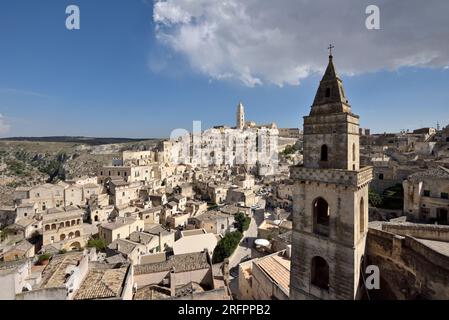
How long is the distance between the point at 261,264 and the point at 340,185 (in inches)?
349

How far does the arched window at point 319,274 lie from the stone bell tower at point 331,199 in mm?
51

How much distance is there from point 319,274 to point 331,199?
381 centimetres

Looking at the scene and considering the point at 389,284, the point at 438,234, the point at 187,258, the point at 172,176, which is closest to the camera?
the point at 389,284

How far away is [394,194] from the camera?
29.2 meters

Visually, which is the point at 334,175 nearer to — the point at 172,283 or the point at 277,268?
the point at 277,268

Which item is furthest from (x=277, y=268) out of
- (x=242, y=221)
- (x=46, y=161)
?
(x=46, y=161)

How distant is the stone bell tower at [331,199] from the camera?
8.30 meters


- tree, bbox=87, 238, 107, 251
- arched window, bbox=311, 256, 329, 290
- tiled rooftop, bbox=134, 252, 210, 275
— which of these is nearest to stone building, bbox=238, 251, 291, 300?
arched window, bbox=311, 256, 329, 290

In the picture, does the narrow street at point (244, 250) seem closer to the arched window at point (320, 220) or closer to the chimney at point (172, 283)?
the chimney at point (172, 283)

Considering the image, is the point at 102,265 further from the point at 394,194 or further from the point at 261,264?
the point at 394,194

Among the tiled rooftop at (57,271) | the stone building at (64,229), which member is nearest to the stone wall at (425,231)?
the tiled rooftop at (57,271)

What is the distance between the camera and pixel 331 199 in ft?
28.4

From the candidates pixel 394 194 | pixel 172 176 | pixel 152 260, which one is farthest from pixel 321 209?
pixel 172 176
